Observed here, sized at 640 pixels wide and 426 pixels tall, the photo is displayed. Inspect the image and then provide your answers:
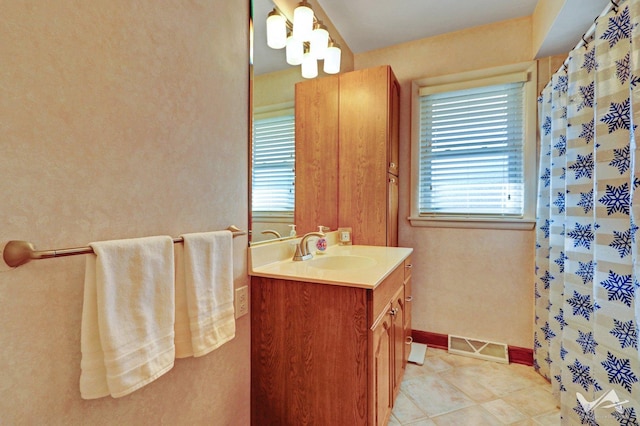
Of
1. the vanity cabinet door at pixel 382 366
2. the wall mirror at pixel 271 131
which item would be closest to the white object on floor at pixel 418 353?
the vanity cabinet door at pixel 382 366

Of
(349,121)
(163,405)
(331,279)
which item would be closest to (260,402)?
(163,405)

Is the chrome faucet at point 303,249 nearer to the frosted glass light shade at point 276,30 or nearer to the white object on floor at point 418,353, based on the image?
the frosted glass light shade at point 276,30

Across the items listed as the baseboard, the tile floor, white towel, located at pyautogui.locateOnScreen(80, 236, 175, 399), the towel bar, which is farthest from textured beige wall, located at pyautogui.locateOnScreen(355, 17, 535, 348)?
the towel bar

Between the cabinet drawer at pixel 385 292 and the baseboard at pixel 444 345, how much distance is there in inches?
38.8

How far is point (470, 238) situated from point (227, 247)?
197 cm

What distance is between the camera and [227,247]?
1.00 m

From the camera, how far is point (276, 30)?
55.4 inches

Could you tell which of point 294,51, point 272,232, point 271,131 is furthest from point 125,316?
point 294,51

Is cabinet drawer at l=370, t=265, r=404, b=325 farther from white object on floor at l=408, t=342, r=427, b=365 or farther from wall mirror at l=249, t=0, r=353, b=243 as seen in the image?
white object on floor at l=408, t=342, r=427, b=365

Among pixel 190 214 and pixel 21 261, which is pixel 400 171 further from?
pixel 21 261

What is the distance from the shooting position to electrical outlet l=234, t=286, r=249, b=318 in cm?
117

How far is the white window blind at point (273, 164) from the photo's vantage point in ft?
4.44

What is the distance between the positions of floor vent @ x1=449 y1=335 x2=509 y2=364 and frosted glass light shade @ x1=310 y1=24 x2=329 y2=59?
2.35 metres

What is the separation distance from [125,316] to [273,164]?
3.31 feet
